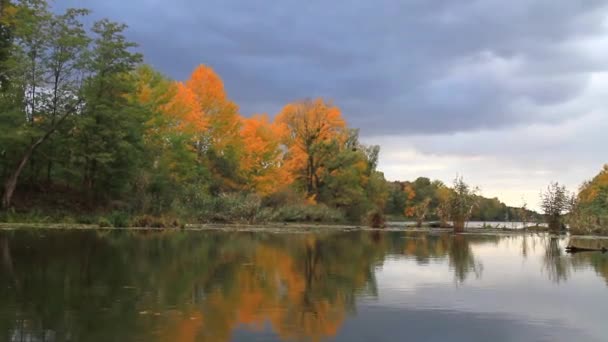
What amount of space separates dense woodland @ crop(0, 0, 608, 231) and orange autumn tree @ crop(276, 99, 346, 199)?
24.3 feet

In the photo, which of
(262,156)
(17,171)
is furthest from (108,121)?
→ (262,156)

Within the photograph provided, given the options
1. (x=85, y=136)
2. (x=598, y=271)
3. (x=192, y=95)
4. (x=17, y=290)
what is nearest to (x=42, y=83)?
(x=85, y=136)

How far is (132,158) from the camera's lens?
37.8 metres

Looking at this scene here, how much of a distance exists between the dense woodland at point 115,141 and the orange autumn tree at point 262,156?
0.17 metres

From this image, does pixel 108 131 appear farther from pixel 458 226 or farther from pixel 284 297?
pixel 284 297

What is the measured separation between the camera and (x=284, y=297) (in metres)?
10.9

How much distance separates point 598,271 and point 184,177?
31.2 meters

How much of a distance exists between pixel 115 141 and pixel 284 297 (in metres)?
28.4

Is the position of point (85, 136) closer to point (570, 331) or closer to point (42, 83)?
point (42, 83)

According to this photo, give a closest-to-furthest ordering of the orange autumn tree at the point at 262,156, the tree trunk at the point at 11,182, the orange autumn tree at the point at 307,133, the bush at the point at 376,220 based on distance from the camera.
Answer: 1. the tree trunk at the point at 11,182
2. the bush at the point at 376,220
3. the orange autumn tree at the point at 262,156
4. the orange autumn tree at the point at 307,133

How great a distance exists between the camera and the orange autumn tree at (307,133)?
202 ft

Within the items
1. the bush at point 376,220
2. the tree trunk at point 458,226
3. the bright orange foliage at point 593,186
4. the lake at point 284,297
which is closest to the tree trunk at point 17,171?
the lake at point 284,297

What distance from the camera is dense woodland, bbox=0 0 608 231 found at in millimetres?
34875

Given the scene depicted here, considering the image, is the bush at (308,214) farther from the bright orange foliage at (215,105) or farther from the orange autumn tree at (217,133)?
the bright orange foliage at (215,105)
